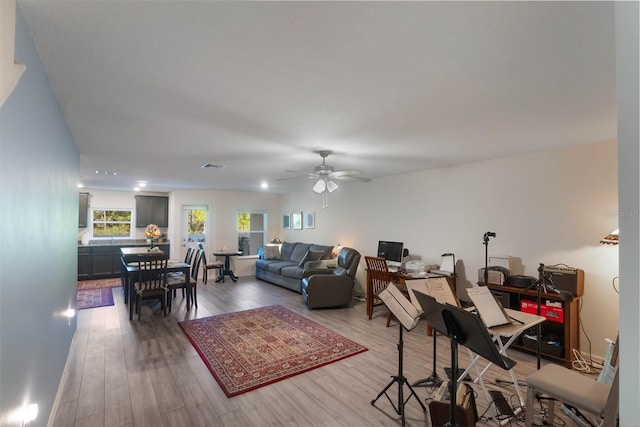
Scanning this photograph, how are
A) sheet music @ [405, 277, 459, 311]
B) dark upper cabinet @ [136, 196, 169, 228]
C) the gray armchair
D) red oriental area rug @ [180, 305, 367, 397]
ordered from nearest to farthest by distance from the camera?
1. sheet music @ [405, 277, 459, 311]
2. red oriental area rug @ [180, 305, 367, 397]
3. the gray armchair
4. dark upper cabinet @ [136, 196, 169, 228]

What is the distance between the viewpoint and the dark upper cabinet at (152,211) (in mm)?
8133

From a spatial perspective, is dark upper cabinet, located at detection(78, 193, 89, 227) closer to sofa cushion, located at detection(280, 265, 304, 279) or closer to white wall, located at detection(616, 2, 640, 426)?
sofa cushion, located at detection(280, 265, 304, 279)

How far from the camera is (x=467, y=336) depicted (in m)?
1.79

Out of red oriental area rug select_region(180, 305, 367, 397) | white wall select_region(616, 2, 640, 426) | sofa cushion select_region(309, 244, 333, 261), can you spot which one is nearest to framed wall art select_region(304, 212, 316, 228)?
sofa cushion select_region(309, 244, 333, 261)

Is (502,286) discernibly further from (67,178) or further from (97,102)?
(67,178)

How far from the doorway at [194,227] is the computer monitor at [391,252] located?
191 inches

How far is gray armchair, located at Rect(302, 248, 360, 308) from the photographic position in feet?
16.3

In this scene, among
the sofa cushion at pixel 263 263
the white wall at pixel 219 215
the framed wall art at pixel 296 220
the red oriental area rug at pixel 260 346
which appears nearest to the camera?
the red oriental area rug at pixel 260 346

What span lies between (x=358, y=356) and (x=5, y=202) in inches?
125

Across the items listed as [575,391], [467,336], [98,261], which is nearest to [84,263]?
[98,261]

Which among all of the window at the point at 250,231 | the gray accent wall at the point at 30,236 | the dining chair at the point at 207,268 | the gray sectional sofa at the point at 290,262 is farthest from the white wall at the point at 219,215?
the gray accent wall at the point at 30,236

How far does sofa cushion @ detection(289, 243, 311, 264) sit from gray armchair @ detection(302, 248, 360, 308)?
1.56m

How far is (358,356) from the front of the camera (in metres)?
3.29

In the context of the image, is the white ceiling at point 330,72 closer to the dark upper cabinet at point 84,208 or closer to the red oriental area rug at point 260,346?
the red oriental area rug at point 260,346
